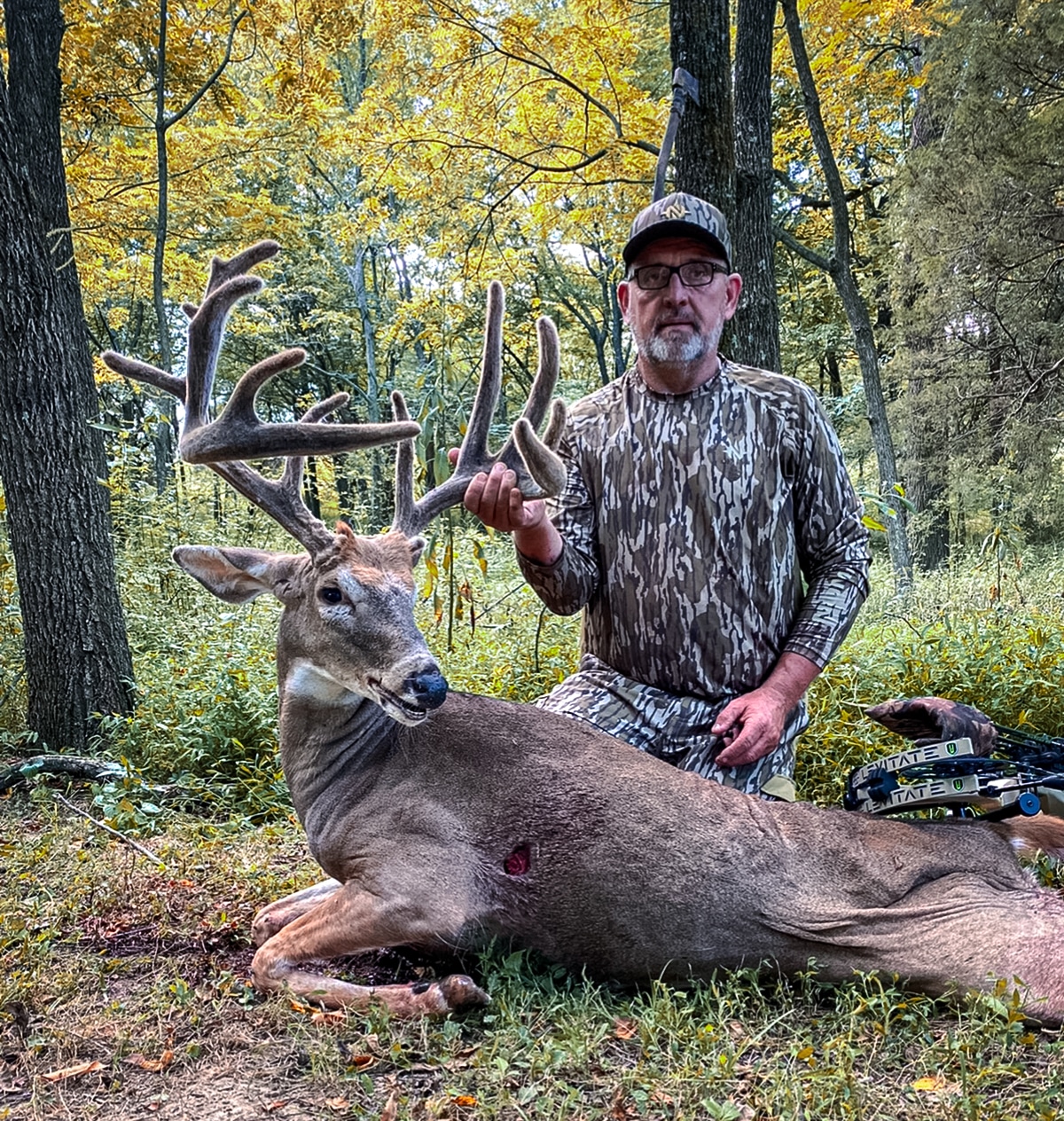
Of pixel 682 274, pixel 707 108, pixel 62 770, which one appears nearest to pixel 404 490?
pixel 682 274

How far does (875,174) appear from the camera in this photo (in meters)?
18.1

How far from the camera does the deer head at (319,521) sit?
114 inches

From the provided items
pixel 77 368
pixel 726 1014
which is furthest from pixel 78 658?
pixel 726 1014

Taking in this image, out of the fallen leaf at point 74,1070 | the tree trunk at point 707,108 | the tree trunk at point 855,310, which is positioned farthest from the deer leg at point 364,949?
the tree trunk at point 855,310

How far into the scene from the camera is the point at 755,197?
6.18 m

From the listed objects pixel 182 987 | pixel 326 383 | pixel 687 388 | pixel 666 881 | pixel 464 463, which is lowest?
pixel 182 987

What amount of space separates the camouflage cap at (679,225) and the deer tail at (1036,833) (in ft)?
7.65

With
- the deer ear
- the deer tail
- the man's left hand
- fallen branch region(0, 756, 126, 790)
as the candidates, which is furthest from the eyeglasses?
fallen branch region(0, 756, 126, 790)

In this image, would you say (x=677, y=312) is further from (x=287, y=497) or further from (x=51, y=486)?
(x=51, y=486)

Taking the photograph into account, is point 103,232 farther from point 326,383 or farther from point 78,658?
point 326,383

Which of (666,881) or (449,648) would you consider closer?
(666,881)

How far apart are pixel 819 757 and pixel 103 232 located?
36.5 ft

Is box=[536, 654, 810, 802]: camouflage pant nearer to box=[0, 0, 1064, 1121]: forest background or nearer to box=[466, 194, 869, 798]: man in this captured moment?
box=[466, 194, 869, 798]: man

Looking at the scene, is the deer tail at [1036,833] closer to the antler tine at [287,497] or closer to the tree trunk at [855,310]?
the antler tine at [287,497]
